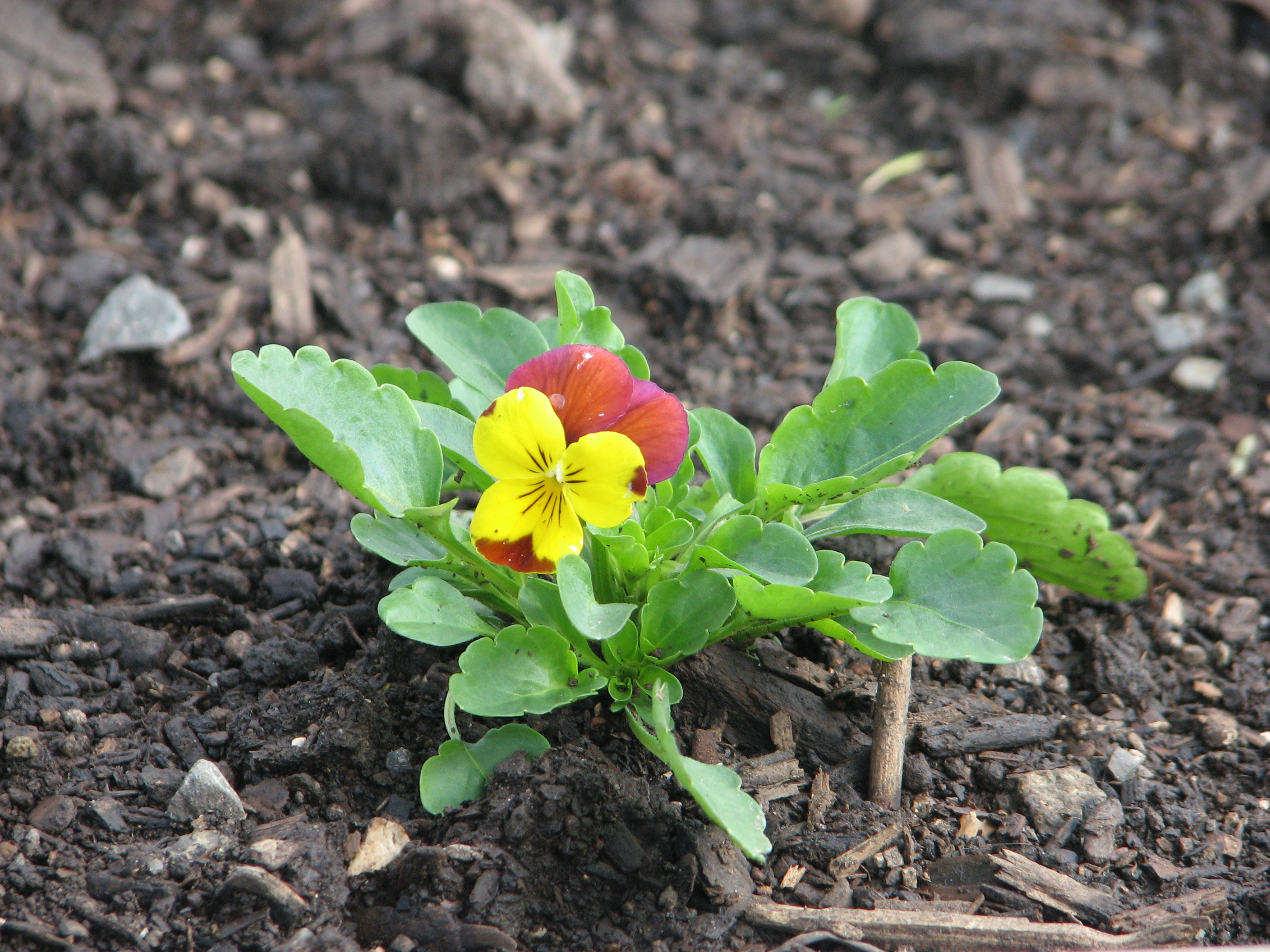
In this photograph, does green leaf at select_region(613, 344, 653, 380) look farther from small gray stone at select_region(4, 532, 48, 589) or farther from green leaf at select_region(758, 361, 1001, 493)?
small gray stone at select_region(4, 532, 48, 589)

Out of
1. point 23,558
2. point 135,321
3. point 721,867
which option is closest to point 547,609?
point 721,867

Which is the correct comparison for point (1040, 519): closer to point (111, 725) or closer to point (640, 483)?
point (640, 483)

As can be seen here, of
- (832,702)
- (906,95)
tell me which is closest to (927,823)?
(832,702)

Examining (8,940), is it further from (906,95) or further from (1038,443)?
(906,95)

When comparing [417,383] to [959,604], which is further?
[417,383]

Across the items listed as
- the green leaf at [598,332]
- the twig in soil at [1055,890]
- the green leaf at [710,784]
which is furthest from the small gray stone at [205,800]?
the twig in soil at [1055,890]

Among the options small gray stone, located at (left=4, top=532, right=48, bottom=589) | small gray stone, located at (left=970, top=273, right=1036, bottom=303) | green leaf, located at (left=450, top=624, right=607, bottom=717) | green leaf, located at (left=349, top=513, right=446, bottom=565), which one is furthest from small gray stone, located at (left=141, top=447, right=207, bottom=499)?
small gray stone, located at (left=970, top=273, right=1036, bottom=303)

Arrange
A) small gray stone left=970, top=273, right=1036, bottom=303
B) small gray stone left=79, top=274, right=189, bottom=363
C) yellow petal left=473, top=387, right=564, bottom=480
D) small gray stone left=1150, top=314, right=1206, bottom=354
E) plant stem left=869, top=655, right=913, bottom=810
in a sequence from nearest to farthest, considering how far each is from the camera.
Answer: yellow petal left=473, top=387, right=564, bottom=480 → plant stem left=869, top=655, right=913, bottom=810 → small gray stone left=79, top=274, right=189, bottom=363 → small gray stone left=1150, top=314, right=1206, bottom=354 → small gray stone left=970, top=273, right=1036, bottom=303
